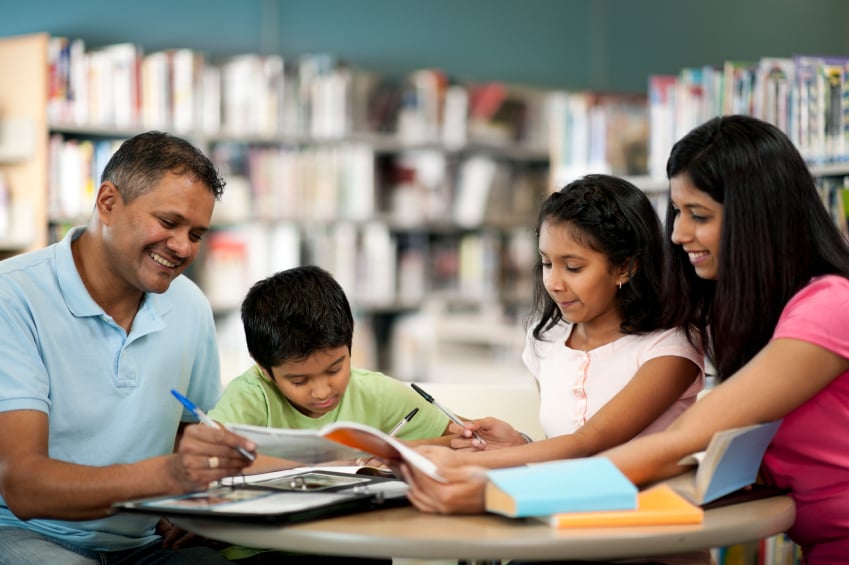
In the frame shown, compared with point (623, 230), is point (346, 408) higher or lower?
lower

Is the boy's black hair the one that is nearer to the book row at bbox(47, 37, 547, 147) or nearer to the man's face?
the man's face

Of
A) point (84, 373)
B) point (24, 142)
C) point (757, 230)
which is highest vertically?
point (24, 142)

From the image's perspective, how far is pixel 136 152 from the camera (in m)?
1.95

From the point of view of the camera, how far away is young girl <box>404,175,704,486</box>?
1.87 metres

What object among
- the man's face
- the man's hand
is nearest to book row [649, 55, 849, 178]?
the man's face

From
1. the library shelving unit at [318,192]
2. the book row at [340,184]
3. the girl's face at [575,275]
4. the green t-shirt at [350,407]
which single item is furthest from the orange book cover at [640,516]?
the book row at [340,184]

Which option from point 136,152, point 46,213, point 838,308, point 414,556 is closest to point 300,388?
point 136,152

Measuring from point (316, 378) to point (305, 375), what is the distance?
2 cm

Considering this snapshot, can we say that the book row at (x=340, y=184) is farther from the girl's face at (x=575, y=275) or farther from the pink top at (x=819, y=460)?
the pink top at (x=819, y=460)

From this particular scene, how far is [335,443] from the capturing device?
4.65 ft

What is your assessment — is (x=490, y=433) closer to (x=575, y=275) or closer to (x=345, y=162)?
(x=575, y=275)

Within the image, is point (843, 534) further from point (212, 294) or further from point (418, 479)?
point (212, 294)

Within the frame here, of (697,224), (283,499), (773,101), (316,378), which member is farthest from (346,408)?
(773,101)

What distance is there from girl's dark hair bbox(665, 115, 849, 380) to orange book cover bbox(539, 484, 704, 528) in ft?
1.42
